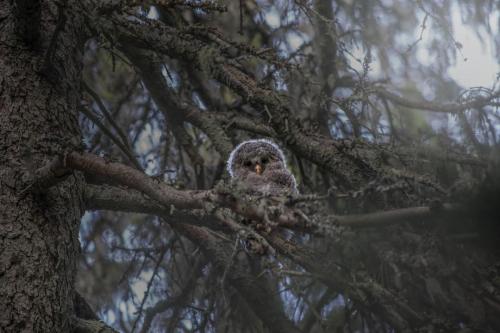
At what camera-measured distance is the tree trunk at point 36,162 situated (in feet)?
7.75

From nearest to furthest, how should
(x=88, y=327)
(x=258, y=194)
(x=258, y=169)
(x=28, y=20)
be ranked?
(x=258, y=194)
(x=88, y=327)
(x=28, y=20)
(x=258, y=169)

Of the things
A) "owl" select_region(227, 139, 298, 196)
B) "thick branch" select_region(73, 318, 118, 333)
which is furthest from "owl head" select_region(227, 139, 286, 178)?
"thick branch" select_region(73, 318, 118, 333)

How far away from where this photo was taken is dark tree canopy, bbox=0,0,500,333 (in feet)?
6.95

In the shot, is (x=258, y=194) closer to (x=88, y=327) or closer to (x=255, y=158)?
(x=88, y=327)

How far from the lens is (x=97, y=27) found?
2.50m

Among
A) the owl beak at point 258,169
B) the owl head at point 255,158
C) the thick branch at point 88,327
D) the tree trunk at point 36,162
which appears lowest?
the thick branch at point 88,327

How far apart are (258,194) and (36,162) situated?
1190mm

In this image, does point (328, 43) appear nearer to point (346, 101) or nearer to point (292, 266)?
point (346, 101)

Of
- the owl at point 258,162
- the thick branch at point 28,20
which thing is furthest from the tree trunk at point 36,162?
the owl at point 258,162

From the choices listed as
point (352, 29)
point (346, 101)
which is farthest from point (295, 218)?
point (352, 29)

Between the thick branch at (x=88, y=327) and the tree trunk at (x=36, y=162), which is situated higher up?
the tree trunk at (x=36, y=162)

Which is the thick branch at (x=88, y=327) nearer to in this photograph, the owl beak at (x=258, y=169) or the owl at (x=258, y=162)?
the owl at (x=258, y=162)

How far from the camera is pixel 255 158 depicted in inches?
154

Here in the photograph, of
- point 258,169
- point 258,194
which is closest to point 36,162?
point 258,194
